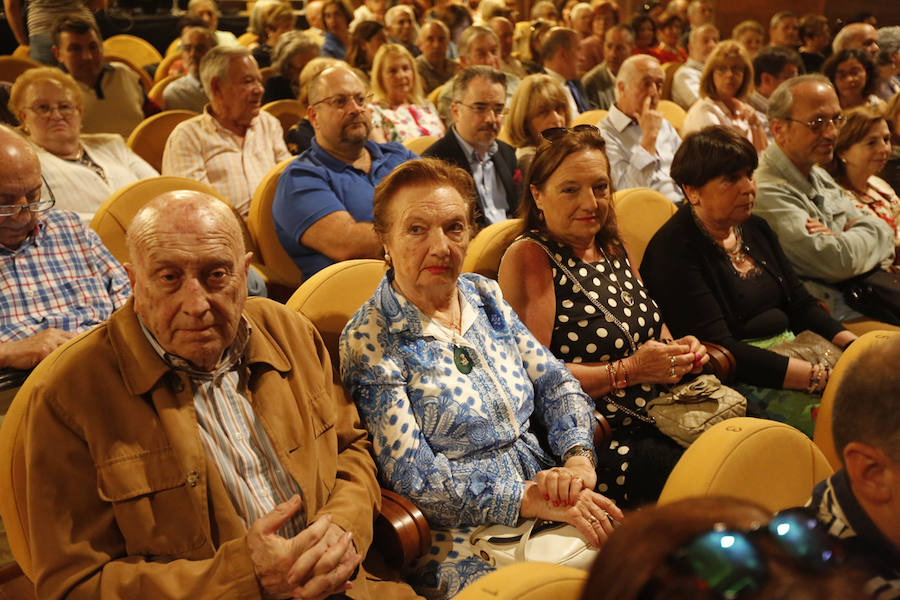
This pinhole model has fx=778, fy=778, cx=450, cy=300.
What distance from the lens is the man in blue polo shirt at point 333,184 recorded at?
291 cm

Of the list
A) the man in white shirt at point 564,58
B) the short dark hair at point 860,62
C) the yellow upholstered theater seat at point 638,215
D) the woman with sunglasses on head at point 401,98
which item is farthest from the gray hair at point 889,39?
the yellow upholstered theater seat at point 638,215

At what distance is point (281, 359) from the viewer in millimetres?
1613

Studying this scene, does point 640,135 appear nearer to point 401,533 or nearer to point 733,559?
point 401,533

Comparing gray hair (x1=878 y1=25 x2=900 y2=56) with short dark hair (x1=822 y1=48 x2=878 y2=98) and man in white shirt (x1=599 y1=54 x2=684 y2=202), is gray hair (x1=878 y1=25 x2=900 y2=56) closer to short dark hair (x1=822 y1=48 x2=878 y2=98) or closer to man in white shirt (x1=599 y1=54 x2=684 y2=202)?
short dark hair (x1=822 y1=48 x2=878 y2=98)

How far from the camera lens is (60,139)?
3.29 metres

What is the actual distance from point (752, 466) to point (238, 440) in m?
0.96

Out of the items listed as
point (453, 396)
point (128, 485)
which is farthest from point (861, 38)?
point (128, 485)

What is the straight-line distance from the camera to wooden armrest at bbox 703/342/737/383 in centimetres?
236

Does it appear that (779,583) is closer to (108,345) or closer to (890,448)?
(890,448)

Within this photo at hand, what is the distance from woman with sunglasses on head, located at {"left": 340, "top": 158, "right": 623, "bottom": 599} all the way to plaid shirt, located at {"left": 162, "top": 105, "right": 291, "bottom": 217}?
1.99 m

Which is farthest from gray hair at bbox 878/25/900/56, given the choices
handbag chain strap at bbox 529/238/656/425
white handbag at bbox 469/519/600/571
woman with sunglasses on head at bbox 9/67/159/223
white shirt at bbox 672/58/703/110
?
white handbag at bbox 469/519/600/571

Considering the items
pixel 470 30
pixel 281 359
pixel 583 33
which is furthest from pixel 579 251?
pixel 583 33

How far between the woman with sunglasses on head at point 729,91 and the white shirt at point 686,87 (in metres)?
1.10

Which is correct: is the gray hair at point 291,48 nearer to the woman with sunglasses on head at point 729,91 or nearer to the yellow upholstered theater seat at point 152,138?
the yellow upholstered theater seat at point 152,138
